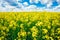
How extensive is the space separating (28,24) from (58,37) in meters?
0.58

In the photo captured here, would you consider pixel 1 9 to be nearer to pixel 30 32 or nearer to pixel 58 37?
pixel 30 32

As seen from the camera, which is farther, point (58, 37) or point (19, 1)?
point (19, 1)

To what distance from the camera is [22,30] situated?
3.24 meters

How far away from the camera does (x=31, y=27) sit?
336 cm

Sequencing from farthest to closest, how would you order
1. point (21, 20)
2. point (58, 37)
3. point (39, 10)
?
point (39, 10), point (21, 20), point (58, 37)

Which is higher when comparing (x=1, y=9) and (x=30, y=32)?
(x=1, y=9)

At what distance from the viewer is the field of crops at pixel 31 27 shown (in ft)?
10.4

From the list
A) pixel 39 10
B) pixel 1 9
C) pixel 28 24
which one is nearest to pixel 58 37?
pixel 28 24

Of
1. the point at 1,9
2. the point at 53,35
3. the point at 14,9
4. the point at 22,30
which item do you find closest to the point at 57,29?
the point at 53,35

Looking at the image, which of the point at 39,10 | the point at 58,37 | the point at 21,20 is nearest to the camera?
the point at 58,37

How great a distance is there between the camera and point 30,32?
327 cm

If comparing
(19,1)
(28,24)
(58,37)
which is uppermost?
(19,1)

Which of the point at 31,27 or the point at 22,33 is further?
the point at 31,27

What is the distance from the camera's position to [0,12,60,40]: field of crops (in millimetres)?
3166
